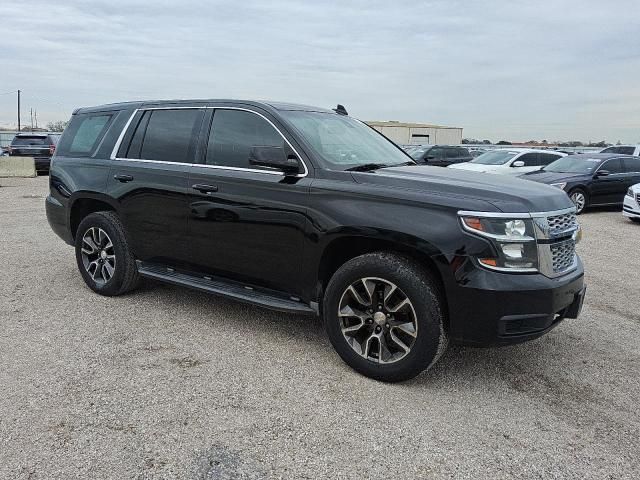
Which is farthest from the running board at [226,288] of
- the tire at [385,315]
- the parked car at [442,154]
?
the parked car at [442,154]

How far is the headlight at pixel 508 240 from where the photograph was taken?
3188 millimetres

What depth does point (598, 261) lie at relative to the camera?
7.55 meters

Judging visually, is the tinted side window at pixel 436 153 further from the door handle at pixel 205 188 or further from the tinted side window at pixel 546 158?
the door handle at pixel 205 188

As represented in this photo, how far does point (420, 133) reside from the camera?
191 ft


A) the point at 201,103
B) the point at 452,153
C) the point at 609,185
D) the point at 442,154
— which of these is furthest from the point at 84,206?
the point at 452,153

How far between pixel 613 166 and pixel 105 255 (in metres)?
13.1

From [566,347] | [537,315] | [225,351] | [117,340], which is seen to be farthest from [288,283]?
[566,347]

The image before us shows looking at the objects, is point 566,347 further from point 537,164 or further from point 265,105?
point 537,164

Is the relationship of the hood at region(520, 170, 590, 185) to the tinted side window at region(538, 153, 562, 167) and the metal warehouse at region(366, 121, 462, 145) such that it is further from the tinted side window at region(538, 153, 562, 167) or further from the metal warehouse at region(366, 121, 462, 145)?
the metal warehouse at region(366, 121, 462, 145)

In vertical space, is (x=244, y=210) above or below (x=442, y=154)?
below

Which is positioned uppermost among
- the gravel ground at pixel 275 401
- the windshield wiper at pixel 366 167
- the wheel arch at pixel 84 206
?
the windshield wiper at pixel 366 167

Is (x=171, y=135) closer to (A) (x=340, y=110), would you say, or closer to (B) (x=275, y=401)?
(A) (x=340, y=110)

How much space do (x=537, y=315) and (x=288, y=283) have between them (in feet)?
5.63

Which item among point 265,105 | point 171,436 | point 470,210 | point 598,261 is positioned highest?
point 265,105
